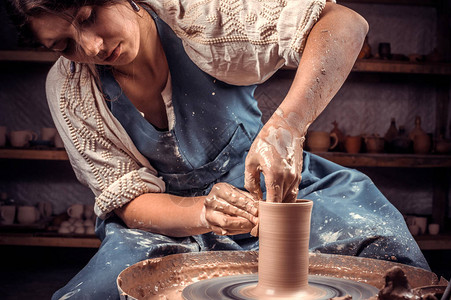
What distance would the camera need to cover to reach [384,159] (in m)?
3.23

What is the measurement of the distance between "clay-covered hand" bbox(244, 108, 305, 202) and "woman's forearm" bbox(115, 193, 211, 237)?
1.17ft

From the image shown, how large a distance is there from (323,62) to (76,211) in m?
2.64

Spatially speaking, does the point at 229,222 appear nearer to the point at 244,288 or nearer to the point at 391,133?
the point at 244,288

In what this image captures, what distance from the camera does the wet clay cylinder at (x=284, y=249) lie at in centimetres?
94

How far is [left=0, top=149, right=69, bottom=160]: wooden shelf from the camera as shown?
320 cm

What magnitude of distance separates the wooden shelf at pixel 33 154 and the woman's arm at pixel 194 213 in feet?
6.13

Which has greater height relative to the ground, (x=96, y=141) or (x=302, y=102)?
(x=302, y=102)

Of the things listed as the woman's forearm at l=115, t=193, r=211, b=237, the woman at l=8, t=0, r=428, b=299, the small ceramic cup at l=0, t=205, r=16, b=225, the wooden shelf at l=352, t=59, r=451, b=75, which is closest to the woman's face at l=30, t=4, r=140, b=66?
the woman at l=8, t=0, r=428, b=299

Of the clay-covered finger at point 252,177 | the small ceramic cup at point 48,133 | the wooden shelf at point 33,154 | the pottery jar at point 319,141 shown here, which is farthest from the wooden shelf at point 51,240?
the clay-covered finger at point 252,177

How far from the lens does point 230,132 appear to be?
1.49m

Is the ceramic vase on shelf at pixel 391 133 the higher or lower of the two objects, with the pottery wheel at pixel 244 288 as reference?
lower

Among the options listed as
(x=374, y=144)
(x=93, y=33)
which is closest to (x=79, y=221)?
(x=374, y=144)

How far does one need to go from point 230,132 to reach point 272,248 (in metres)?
0.58

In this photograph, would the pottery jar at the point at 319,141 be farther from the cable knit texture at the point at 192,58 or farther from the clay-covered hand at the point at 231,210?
the clay-covered hand at the point at 231,210
